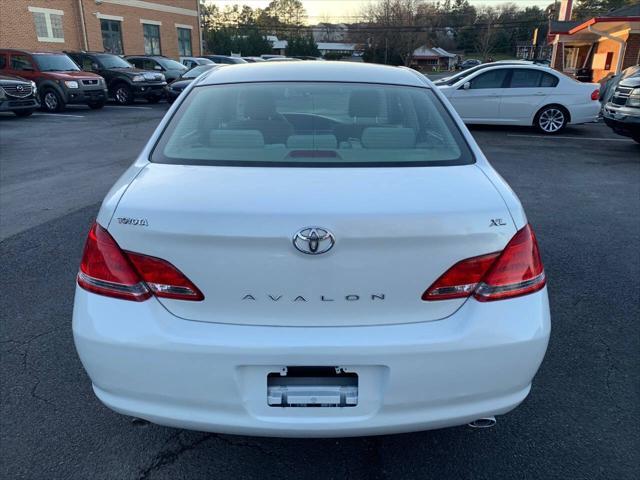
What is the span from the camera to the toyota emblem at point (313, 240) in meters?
1.68

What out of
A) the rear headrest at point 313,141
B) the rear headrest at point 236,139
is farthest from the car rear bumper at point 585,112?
the rear headrest at point 236,139

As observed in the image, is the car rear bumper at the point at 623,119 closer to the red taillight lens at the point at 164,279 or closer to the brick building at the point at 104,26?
the red taillight lens at the point at 164,279

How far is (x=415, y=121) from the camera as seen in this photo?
8.87ft

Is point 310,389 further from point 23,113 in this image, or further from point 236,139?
point 23,113

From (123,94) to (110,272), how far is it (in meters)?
18.3

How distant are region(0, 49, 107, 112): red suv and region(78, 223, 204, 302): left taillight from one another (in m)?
15.6

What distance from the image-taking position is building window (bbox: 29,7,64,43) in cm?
2405

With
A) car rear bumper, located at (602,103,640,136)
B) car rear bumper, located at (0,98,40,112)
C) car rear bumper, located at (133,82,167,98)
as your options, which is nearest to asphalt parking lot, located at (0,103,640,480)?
car rear bumper, located at (602,103,640,136)

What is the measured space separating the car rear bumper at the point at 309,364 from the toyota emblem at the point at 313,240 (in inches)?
11.1

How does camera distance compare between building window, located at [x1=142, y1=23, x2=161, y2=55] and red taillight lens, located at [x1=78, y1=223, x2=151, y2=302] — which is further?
building window, located at [x1=142, y1=23, x2=161, y2=55]

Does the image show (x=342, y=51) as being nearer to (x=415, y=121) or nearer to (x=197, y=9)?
(x=197, y=9)

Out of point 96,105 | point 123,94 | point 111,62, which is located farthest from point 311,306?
point 111,62

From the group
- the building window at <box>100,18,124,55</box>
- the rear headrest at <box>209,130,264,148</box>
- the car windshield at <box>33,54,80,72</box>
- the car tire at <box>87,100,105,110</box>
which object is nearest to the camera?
the rear headrest at <box>209,130,264,148</box>

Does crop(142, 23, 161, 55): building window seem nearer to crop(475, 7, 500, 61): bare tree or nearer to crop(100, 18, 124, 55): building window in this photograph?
crop(100, 18, 124, 55): building window
